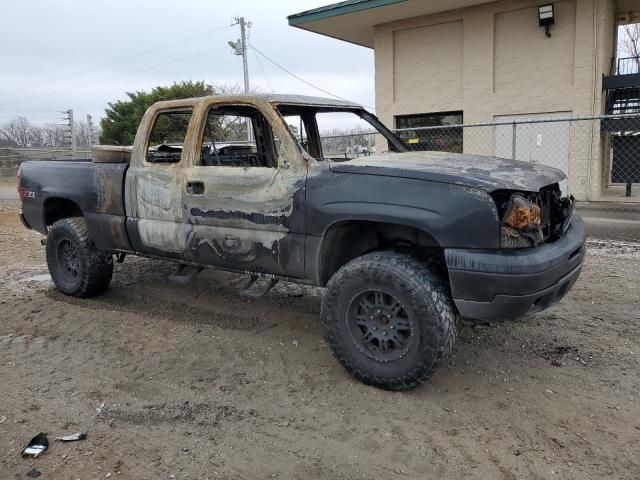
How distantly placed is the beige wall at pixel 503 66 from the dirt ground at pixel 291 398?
27.4 ft

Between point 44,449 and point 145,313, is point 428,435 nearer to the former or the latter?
point 44,449

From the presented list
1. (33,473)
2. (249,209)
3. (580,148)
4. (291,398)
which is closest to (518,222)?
(291,398)

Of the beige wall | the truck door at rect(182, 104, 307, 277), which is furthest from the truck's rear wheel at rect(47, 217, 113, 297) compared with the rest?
the beige wall

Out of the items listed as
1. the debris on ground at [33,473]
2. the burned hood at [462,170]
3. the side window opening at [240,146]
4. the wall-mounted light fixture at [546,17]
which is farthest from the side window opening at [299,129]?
the wall-mounted light fixture at [546,17]

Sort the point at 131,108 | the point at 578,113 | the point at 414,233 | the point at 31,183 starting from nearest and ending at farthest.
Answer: the point at 414,233, the point at 31,183, the point at 578,113, the point at 131,108

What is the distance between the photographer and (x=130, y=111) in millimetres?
23422

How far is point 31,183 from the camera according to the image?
5.87 metres

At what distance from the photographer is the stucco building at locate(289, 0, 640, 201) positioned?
12289 mm

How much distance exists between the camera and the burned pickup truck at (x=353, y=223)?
324 centimetres

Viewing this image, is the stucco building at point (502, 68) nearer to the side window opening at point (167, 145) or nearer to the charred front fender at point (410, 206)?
the side window opening at point (167, 145)

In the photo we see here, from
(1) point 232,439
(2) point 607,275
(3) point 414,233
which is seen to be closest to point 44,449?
(1) point 232,439

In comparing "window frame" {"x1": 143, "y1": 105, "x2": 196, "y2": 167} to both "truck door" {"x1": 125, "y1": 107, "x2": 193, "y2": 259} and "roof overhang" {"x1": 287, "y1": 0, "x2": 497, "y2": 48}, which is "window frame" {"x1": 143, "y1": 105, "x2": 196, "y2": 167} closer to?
"truck door" {"x1": 125, "y1": 107, "x2": 193, "y2": 259}

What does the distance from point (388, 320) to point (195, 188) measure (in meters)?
1.93

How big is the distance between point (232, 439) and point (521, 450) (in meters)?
1.57
